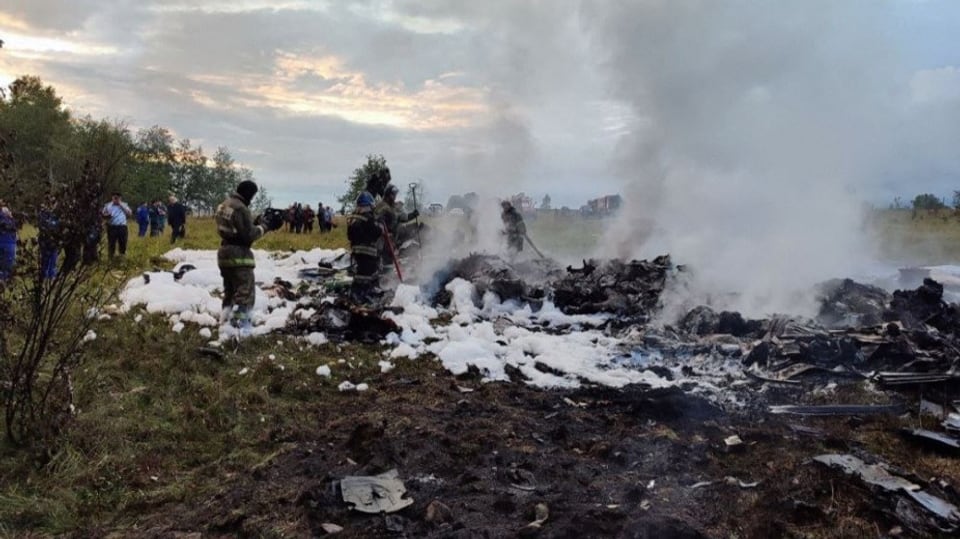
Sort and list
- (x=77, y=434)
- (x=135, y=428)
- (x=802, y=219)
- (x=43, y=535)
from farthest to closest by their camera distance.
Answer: (x=802, y=219)
(x=135, y=428)
(x=77, y=434)
(x=43, y=535)

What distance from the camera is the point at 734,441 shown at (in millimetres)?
5320

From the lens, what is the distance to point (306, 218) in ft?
94.2

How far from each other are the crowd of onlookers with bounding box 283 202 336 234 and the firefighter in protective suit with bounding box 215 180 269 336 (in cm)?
2038

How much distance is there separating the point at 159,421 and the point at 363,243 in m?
5.45

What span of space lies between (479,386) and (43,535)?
4.55 meters

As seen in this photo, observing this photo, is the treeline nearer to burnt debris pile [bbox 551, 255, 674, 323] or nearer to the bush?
the bush

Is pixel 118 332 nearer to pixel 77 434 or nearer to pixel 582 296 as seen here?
pixel 77 434

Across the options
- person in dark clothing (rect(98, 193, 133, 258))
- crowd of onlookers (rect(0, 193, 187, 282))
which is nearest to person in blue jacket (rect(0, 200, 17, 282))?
crowd of onlookers (rect(0, 193, 187, 282))

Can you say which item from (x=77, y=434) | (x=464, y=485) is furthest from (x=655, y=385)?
(x=77, y=434)

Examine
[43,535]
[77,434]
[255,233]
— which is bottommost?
[43,535]

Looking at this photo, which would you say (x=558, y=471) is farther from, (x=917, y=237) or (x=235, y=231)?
(x=917, y=237)

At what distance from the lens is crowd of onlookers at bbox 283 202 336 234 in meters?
27.8

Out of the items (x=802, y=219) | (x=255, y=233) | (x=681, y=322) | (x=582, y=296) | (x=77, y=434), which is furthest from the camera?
(x=802, y=219)

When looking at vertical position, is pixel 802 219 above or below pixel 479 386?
above
